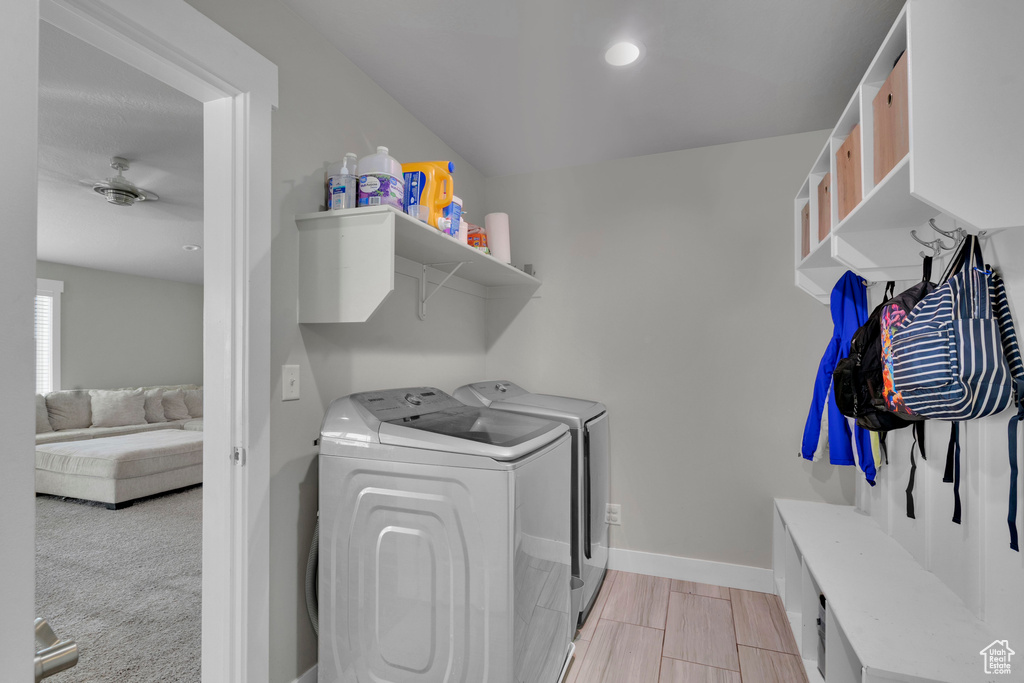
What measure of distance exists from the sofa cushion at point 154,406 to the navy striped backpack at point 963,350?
22.4ft

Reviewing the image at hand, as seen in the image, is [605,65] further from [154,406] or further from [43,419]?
[154,406]

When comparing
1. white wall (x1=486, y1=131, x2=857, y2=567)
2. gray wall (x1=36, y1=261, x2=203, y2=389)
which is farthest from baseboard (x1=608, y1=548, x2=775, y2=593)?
gray wall (x1=36, y1=261, x2=203, y2=389)

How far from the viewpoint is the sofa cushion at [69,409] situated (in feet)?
16.6

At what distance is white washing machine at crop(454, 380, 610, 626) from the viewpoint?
85.2 inches

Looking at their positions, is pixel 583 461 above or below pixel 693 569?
above

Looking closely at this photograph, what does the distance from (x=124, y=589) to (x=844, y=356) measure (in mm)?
3553

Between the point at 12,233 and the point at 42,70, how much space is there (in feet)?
7.10

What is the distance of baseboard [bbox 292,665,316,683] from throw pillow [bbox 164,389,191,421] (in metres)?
5.43

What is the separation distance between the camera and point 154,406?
5812mm

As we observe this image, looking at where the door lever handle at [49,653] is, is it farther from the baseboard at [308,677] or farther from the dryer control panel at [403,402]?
the baseboard at [308,677]

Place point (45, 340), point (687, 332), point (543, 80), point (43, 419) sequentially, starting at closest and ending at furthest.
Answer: point (543, 80) → point (687, 332) → point (43, 419) → point (45, 340)

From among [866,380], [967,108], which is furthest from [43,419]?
[967,108]

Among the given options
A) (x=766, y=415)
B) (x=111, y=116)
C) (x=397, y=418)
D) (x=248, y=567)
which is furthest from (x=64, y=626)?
(x=766, y=415)

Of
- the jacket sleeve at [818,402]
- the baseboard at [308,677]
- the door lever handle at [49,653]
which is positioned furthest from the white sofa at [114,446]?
the jacket sleeve at [818,402]
